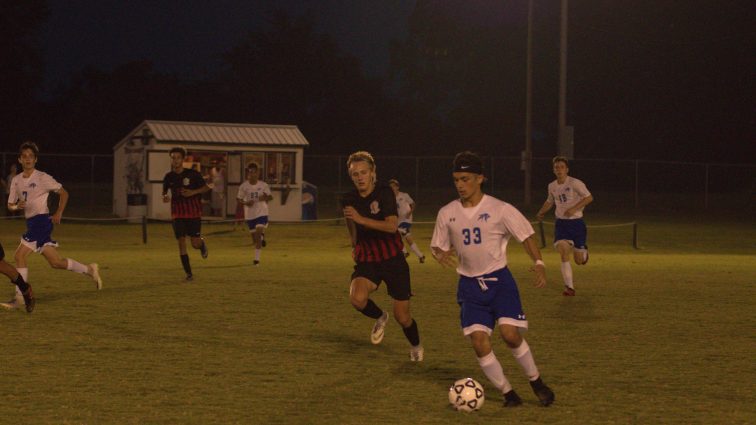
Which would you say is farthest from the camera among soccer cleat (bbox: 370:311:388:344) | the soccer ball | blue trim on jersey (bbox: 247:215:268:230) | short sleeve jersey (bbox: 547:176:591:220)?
blue trim on jersey (bbox: 247:215:268:230)

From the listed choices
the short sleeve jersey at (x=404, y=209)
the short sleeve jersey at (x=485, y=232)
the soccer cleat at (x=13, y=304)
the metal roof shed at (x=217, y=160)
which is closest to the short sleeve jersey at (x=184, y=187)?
the soccer cleat at (x=13, y=304)

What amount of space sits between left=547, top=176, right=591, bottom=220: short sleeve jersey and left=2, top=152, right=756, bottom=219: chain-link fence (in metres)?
38.6

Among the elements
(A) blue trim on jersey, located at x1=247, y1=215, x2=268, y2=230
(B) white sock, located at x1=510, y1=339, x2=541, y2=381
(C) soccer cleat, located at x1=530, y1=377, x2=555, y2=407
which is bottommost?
(C) soccer cleat, located at x1=530, y1=377, x2=555, y2=407

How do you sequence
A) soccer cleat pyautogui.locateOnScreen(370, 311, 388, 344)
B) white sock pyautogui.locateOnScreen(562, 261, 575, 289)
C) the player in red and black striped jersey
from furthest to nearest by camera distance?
white sock pyautogui.locateOnScreen(562, 261, 575, 289), soccer cleat pyautogui.locateOnScreen(370, 311, 388, 344), the player in red and black striped jersey

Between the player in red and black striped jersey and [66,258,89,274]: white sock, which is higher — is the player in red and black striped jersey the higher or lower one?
the higher one

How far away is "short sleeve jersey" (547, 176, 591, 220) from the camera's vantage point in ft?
50.2

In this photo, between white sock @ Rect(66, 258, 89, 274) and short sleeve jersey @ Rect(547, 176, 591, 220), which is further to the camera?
short sleeve jersey @ Rect(547, 176, 591, 220)

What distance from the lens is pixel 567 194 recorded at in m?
15.4

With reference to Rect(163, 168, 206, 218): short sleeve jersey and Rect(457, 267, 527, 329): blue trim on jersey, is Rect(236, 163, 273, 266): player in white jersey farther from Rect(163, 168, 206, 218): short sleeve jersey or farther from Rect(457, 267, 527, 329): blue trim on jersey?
Rect(457, 267, 527, 329): blue trim on jersey

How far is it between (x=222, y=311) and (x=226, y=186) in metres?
23.4

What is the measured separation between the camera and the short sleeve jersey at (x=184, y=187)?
16.5m

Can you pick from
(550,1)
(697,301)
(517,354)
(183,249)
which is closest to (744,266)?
(697,301)

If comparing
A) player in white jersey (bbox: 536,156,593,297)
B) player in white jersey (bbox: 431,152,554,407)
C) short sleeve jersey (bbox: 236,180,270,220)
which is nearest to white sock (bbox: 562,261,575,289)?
player in white jersey (bbox: 536,156,593,297)

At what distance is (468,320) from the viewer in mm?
7500
